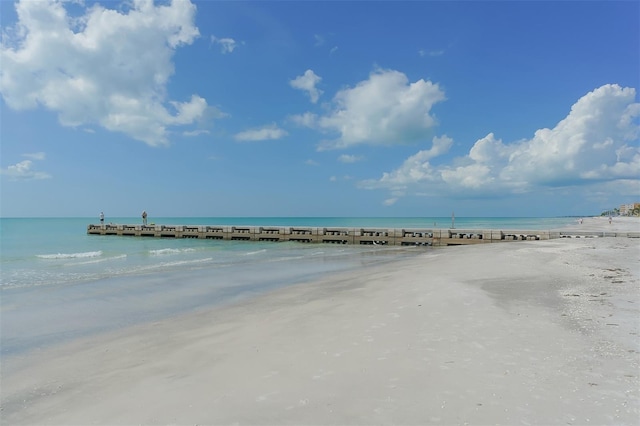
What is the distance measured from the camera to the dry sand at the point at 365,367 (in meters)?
3.95

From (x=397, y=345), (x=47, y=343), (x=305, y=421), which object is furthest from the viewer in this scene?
(x=47, y=343)

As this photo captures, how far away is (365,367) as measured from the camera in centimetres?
507

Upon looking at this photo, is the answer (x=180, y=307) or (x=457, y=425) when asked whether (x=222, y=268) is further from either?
(x=457, y=425)

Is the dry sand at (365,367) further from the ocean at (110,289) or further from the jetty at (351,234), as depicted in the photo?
the jetty at (351,234)

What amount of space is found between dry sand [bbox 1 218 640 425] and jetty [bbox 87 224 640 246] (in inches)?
951

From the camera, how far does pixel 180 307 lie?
10672mm

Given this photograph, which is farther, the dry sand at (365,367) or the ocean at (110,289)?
the ocean at (110,289)

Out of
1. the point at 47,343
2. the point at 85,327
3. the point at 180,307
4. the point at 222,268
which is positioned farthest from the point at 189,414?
the point at 222,268

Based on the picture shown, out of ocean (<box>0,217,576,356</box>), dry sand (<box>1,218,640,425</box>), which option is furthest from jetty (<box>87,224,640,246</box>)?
dry sand (<box>1,218,640,425</box>)

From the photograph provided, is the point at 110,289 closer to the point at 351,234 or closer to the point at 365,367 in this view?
the point at 365,367

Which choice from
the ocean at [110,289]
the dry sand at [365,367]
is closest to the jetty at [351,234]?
the ocean at [110,289]

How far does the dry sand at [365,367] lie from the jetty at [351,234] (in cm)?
2416

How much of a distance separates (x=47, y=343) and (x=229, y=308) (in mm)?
4094

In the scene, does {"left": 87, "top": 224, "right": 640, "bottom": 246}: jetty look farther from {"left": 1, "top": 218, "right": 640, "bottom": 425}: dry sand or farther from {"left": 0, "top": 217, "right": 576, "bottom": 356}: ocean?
{"left": 1, "top": 218, "right": 640, "bottom": 425}: dry sand
